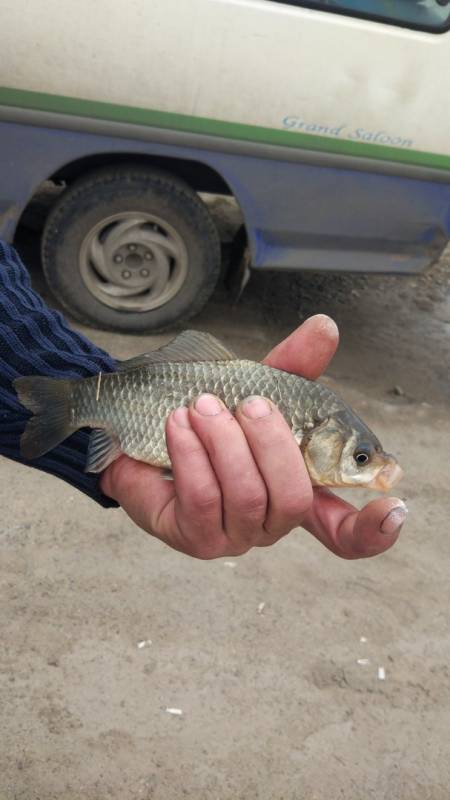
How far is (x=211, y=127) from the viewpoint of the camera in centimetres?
446

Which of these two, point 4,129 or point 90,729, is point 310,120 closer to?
point 4,129

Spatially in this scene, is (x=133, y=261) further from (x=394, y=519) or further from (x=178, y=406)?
(x=394, y=519)

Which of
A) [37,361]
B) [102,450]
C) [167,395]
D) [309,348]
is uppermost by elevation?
[309,348]

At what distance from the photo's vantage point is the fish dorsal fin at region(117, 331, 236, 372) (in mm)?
1975

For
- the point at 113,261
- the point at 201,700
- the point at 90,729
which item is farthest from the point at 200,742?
the point at 113,261

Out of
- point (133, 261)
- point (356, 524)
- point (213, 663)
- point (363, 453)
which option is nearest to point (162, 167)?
point (133, 261)

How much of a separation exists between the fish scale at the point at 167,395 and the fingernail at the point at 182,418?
0.16 m

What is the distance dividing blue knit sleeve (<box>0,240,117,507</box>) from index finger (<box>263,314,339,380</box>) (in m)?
0.48

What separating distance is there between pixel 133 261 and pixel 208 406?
11.3ft

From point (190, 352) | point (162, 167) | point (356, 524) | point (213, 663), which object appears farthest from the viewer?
point (162, 167)

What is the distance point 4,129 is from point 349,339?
2839mm

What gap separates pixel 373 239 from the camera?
5012 millimetres

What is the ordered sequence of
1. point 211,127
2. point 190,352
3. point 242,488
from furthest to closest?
point 211,127 < point 190,352 < point 242,488

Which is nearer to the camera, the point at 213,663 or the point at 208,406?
the point at 208,406
